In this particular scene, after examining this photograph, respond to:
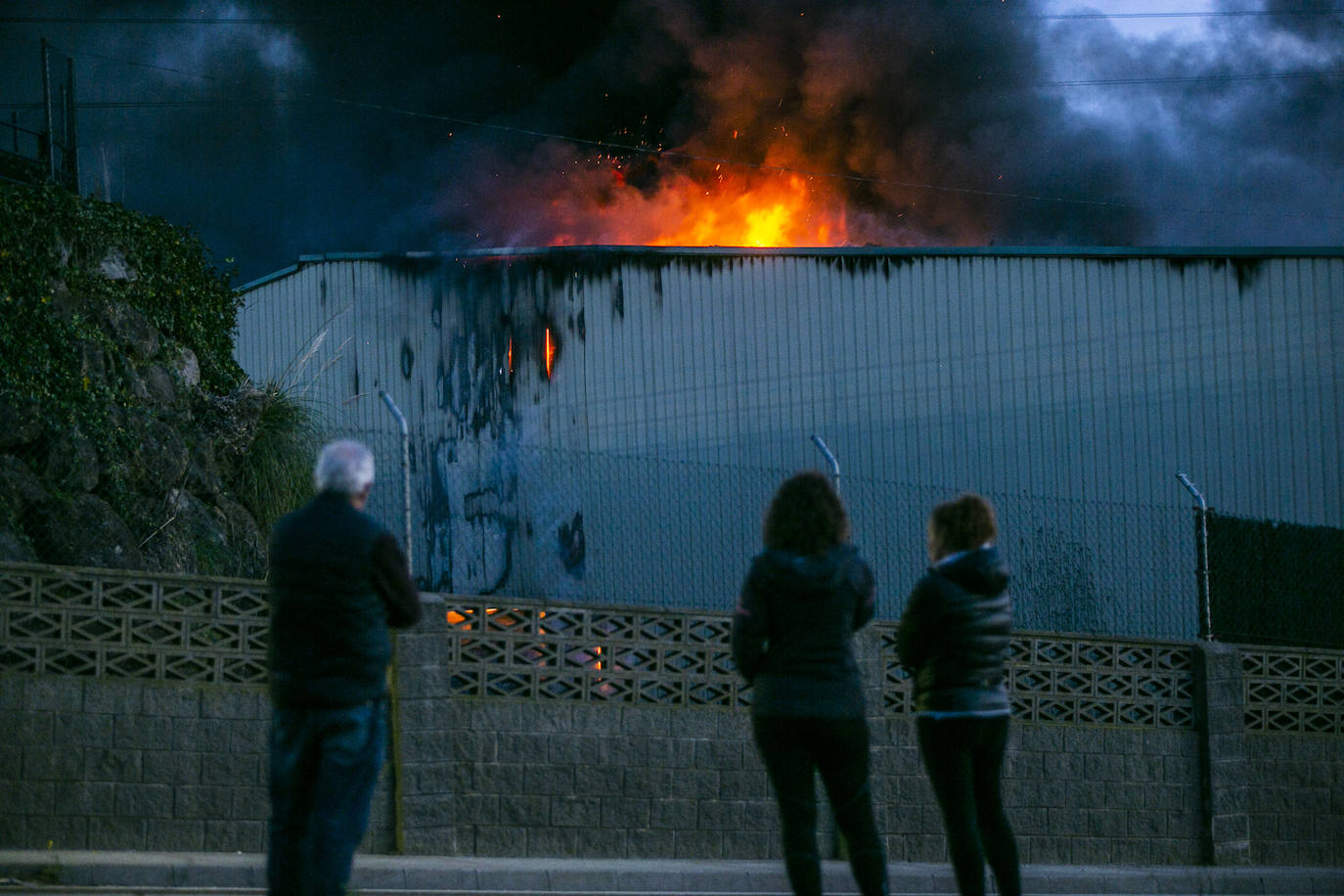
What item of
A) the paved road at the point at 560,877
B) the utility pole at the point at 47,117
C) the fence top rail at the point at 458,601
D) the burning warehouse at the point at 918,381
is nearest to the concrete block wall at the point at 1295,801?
the paved road at the point at 560,877

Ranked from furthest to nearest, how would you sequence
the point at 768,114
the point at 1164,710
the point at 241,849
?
1. the point at 768,114
2. the point at 1164,710
3. the point at 241,849

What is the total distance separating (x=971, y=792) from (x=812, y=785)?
726 mm

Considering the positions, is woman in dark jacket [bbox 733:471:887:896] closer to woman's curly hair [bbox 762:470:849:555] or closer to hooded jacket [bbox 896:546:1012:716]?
woman's curly hair [bbox 762:470:849:555]

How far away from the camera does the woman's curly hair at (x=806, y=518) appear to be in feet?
15.3

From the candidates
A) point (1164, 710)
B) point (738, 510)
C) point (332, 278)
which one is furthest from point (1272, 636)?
point (332, 278)

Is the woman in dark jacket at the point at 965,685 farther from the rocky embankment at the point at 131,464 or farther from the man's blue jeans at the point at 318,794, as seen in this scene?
the rocky embankment at the point at 131,464

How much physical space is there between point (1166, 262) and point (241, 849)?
13.7 m

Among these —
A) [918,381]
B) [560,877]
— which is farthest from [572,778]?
[918,381]

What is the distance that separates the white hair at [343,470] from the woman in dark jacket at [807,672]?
1302mm

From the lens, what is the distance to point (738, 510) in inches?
547

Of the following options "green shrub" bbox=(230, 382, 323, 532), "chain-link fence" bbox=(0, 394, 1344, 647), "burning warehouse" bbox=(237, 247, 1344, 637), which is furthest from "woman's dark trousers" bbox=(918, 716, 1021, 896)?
"burning warehouse" bbox=(237, 247, 1344, 637)

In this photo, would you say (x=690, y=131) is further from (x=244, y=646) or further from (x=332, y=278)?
(x=244, y=646)

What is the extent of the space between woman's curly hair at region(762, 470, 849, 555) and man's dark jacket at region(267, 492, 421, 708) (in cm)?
126

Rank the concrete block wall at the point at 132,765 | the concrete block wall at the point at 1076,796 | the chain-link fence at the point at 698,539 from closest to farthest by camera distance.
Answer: the concrete block wall at the point at 132,765 → the concrete block wall at the point at 1076,796 → the chain-link fence at the point at 698,539
